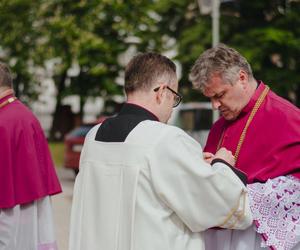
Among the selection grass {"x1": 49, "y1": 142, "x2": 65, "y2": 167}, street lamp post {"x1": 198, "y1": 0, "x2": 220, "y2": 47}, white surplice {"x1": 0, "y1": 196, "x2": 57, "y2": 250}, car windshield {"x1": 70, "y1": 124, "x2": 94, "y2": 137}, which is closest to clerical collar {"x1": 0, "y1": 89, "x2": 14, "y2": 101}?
white surplice {"x1": 0, "y1": 196, "x2": 57, "y2": 250}

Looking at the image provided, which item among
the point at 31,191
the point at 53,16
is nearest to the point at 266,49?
the point at 53,16

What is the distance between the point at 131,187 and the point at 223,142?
3.39 ft

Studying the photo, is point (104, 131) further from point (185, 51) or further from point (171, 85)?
point (185, 51)

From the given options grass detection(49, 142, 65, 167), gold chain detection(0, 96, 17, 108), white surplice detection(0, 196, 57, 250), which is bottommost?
grass detection(49, 142, 65, 167)

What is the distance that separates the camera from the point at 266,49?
59.5 ft

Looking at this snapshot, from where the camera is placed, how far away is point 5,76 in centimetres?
433

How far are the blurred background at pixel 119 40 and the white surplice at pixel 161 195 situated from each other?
806cm

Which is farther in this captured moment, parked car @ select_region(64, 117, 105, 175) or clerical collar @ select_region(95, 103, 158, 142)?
parked car @ select_region(64, 117, 105, 175)

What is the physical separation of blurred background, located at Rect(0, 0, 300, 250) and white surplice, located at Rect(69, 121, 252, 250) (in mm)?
8057

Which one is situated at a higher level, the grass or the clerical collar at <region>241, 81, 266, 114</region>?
the clerical collar at <region>241, 81, 266, 114</region>

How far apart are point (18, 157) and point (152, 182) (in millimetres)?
1487

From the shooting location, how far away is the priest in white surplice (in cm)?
307

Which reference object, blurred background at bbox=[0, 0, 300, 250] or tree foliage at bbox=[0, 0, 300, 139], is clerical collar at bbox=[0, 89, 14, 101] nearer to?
blurred background at bbox=[0, 0, 300, 250]

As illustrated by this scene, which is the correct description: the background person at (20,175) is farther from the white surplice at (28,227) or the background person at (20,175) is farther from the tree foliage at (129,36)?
the tree foliage at (129,36)
